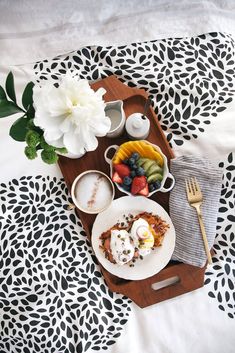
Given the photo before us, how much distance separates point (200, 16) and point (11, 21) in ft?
1.80

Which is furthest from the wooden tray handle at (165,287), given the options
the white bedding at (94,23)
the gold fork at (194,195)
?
the white bedding at (94,23)

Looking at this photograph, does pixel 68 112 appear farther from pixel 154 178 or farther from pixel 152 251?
pixel 152 251

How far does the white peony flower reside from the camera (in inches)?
26.9

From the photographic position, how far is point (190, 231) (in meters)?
1.00

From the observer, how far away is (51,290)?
103 centimetres

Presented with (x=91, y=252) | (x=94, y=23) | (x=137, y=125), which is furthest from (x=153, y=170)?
(x=94, y=23)

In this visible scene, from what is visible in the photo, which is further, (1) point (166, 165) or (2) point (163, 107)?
(2) point (163, 107)

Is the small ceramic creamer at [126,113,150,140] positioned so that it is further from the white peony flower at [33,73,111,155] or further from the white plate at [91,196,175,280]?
the white peony flower at [33,73,111,155]

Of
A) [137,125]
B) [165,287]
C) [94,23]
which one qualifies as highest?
[94,23]

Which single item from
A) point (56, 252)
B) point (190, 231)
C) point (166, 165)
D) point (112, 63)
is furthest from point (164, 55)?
point (56, 252)

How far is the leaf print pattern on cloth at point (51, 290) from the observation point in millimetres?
1027

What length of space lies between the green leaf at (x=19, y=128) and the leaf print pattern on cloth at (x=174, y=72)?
1.21ft

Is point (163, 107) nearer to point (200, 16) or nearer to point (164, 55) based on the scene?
point (164, 55)

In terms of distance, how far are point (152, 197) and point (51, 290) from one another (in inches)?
14.2
